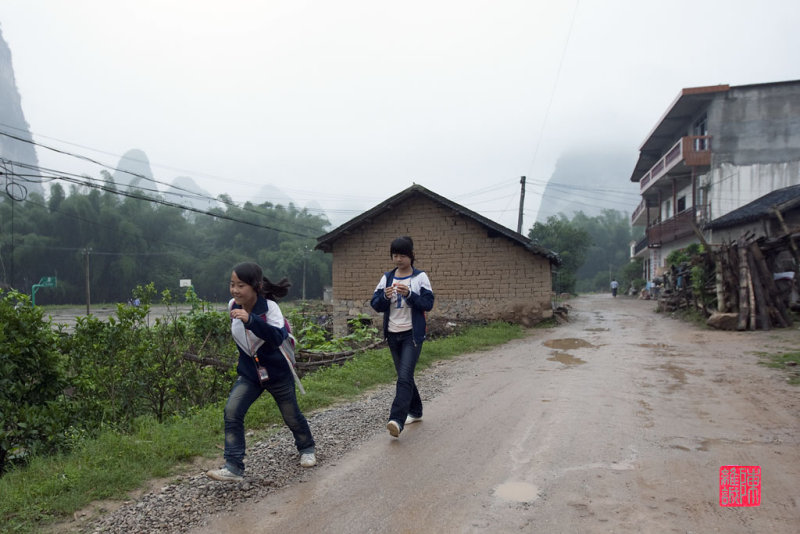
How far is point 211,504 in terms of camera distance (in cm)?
325

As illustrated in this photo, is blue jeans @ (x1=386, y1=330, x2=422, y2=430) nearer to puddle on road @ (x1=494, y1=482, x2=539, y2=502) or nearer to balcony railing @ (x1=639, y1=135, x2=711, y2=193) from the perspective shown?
puddle on road @ (x1=494, y1=482, x2=539, y2=502)

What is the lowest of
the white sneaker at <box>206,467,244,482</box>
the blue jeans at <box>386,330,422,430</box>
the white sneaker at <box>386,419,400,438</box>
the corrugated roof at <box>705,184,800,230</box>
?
the white sneaker at <box>206,467,244,482</box>

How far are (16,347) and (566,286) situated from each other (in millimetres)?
42132

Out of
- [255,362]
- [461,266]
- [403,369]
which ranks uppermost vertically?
[461,266]

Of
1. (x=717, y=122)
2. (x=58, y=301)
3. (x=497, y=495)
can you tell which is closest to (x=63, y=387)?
(x=497, y=495)

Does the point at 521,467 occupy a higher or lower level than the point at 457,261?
lower

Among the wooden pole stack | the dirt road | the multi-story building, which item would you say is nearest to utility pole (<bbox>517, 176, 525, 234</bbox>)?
the multi-story building

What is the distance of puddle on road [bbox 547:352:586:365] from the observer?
29.3ft

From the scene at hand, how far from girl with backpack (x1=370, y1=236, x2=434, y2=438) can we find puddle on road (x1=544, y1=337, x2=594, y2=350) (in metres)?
7.41

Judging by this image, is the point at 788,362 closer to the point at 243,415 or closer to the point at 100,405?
the point at 243,415

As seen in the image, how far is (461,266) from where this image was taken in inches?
604

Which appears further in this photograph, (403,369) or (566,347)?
(566,347)

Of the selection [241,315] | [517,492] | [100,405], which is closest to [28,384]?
[100,405]

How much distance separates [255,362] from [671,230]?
3051cm
